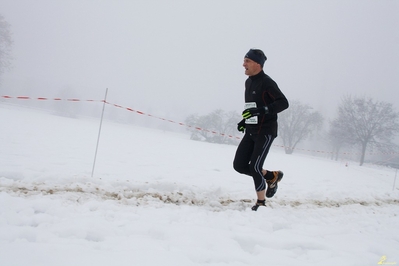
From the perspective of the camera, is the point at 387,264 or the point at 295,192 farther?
the point at 295,192

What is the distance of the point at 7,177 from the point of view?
385cm

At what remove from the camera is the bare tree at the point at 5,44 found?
88.3ft

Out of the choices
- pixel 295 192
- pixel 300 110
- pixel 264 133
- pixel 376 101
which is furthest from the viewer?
pixel 300 110

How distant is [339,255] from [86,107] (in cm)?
10257

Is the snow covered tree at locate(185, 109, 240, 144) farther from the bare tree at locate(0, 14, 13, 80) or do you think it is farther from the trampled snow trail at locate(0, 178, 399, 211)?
the trampled snow trail at locate(0, 178, 399, 211)

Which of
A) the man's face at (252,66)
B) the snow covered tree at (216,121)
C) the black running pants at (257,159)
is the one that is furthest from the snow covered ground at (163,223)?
the snow covered tree at (216,121)

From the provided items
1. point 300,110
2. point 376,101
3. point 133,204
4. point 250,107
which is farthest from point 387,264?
point 300,110

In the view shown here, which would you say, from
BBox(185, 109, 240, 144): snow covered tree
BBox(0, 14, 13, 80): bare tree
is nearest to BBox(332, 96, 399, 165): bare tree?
BBox(185, 109, 240, 144): snow covered tree

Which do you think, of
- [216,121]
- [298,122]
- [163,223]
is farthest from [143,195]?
[216,121]

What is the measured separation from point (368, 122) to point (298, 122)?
12.4 metres

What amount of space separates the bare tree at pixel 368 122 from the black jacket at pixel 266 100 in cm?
3345

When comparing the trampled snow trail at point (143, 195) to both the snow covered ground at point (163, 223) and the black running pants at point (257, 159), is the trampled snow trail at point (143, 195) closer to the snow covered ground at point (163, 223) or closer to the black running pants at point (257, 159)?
the snow covered ground at point (163, 223)

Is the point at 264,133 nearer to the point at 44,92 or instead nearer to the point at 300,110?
the point at 300,110

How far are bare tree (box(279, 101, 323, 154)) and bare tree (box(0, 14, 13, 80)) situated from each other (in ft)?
137
